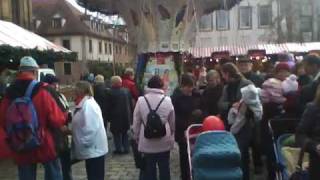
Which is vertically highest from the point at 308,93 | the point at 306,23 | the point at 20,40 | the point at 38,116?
the point at 306,23

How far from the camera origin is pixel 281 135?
7242mm

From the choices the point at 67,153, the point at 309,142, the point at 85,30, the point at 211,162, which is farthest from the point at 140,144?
the point at 85,30

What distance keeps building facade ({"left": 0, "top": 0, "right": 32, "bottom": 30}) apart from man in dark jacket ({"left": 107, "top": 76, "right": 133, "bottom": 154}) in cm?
2431

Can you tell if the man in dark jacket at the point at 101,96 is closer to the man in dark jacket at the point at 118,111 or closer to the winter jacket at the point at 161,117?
the man in dark jacket at the point at 118,111

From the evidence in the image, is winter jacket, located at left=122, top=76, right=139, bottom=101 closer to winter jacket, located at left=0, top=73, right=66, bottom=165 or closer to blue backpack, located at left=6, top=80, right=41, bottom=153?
winter jacket, located at left=0, top=73, right=66, bottom=165

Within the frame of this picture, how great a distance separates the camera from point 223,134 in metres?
6.70

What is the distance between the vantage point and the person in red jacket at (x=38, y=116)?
23.7 feet

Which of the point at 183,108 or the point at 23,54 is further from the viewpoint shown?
the point at 23,54

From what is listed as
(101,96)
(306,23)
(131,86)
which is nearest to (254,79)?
(101,96)

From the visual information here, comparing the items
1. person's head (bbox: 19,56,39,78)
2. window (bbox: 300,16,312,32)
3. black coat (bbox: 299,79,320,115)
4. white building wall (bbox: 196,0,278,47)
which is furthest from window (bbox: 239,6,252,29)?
person's head (bbox: 19,56,39,78)

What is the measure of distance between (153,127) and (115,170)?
353 centimetres

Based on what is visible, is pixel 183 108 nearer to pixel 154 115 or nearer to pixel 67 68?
pixel 154 115

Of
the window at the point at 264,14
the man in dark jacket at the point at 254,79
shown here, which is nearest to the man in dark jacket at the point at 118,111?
the man in dark jacket at the point at 254,79

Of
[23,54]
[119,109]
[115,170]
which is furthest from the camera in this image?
[23,54]
